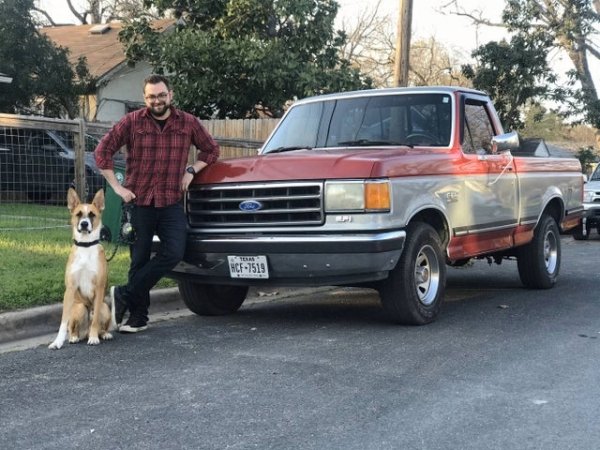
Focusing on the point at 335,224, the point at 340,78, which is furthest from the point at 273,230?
the point at 340,78

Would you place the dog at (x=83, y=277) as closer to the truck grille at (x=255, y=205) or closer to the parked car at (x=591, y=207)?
the truck grille at (x=255, y=205)

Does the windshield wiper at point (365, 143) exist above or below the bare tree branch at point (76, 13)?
below

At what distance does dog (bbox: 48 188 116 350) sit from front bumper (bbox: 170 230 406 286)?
0.86 m

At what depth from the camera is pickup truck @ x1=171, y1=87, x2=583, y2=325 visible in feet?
18.9

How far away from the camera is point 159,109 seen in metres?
6.05

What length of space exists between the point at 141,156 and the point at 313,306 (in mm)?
2501

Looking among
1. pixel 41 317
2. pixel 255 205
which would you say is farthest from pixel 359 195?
pixel 41 317

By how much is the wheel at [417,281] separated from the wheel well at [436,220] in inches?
5.9

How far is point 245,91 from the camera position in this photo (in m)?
17.2

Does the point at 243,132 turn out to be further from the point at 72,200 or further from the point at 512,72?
the point at 72,200

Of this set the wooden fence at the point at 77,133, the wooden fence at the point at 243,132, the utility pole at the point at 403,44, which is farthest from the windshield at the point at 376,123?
the utility pole at the point at 403,44

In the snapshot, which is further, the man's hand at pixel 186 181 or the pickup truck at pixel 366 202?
the man's hand at pixel 186 181

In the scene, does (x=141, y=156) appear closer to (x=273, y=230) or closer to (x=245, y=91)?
(x=273, y=230)

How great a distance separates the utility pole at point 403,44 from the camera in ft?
44.4
